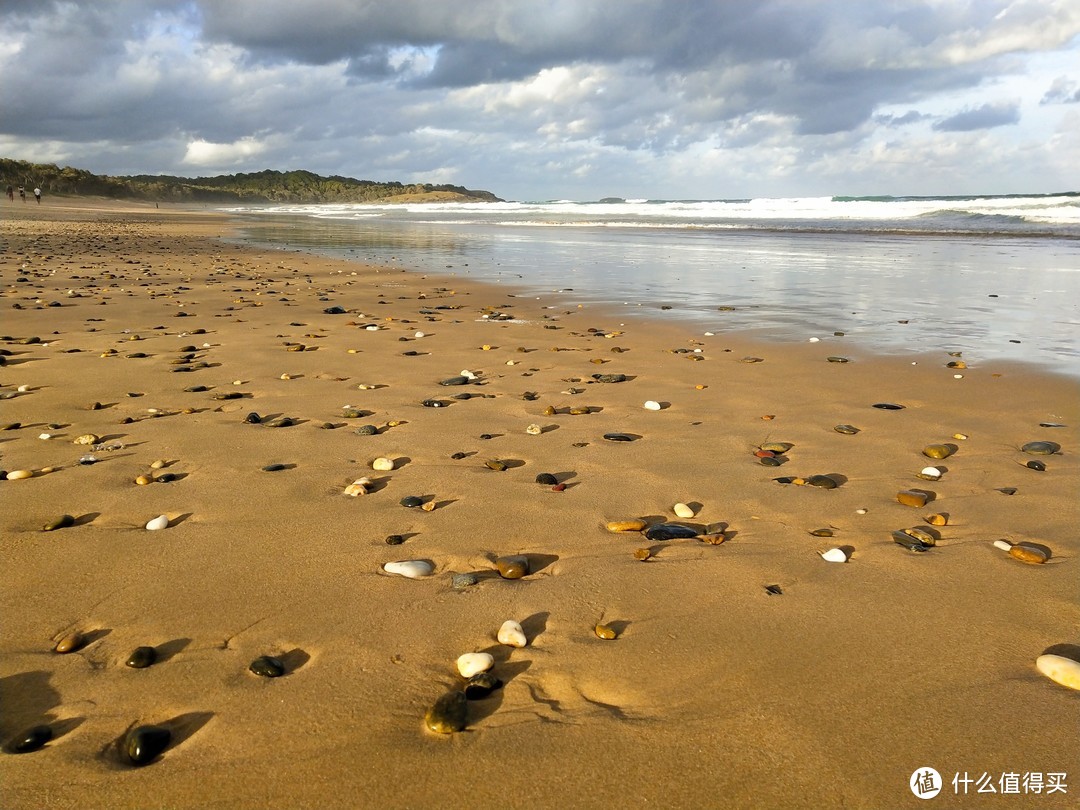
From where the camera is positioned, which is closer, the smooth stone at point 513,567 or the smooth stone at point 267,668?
the smooth stone at point 267,668

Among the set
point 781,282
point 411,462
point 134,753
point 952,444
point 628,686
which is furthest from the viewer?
point 781,282

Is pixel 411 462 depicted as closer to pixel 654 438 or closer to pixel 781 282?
pixel 654 438

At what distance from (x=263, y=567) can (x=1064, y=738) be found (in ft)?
7.37

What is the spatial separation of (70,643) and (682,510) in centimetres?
207

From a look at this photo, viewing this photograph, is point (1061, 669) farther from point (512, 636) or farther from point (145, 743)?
point (145, 743)

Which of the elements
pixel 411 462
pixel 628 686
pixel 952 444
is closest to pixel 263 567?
pixel 411 462

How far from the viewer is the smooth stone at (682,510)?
268 cm

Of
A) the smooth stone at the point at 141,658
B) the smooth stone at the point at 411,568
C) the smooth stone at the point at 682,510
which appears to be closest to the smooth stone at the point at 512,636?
the smooth stone at the point at 411,568

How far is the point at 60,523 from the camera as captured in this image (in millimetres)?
2451

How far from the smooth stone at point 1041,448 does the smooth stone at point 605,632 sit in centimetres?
278

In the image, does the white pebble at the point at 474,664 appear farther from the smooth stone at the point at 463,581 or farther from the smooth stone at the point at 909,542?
the smooth stone at the point at 909,542

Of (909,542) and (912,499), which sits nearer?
(909,542)

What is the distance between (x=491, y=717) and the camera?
5.17ft

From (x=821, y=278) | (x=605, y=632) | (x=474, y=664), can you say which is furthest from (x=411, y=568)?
(x=821, y=278)
